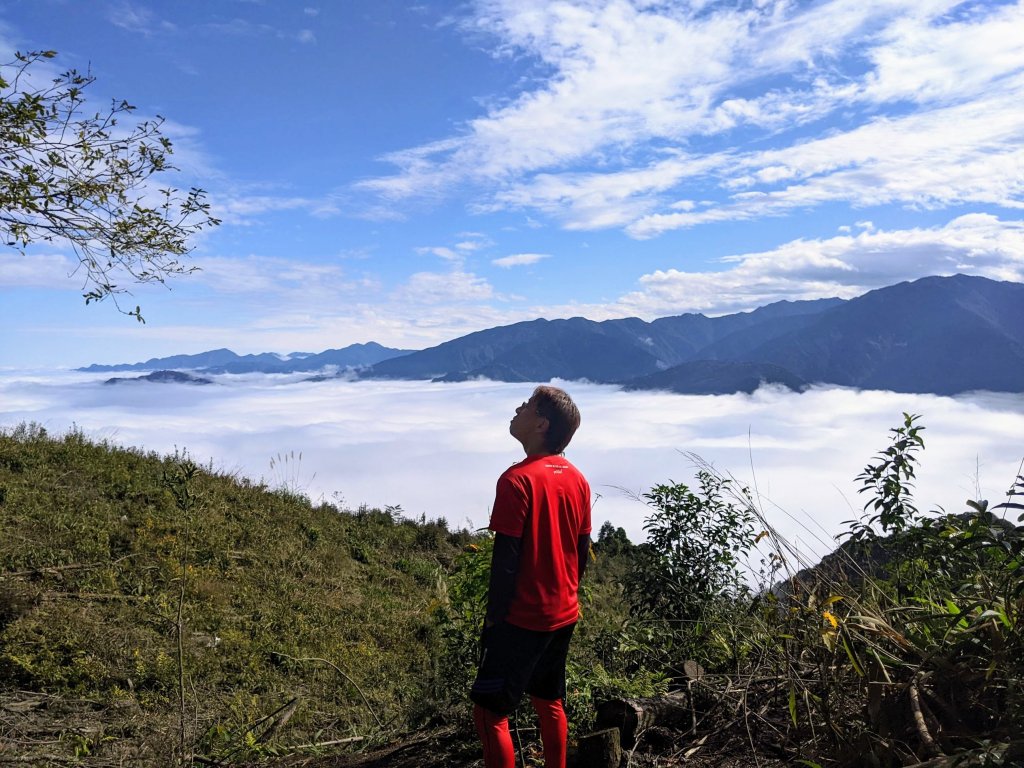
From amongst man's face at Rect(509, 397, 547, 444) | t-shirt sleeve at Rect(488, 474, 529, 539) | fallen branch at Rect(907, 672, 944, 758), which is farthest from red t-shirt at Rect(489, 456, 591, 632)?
fallen branch at Rect(907, 672, 944, 758)

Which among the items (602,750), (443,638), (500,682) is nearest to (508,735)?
(500,682)

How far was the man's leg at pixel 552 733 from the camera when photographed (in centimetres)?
360

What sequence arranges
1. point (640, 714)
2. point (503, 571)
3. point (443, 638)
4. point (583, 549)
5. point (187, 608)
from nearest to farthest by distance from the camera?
point (503, 571) → point (583, 549) → point (640, 714) → point (443, 638) → point (187, 608)

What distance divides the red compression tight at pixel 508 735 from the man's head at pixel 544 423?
54.9 inches

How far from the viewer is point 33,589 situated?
26.9 ft

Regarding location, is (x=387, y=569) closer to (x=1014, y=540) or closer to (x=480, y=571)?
(x=480, y=571)

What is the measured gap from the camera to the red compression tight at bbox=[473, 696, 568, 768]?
11.0 ft

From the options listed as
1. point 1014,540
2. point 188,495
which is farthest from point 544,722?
point 188,495

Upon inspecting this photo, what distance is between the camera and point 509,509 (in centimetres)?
322

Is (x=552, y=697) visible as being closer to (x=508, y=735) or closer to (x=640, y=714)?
(x=508, y=735)

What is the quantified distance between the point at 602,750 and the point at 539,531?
1.54 m

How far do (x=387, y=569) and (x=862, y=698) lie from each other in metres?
12.1

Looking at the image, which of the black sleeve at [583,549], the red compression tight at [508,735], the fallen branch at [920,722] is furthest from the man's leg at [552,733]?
the fallen branch at [920,722]

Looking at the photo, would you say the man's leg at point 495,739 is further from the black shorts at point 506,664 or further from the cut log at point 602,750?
the cut log at point 602,750
